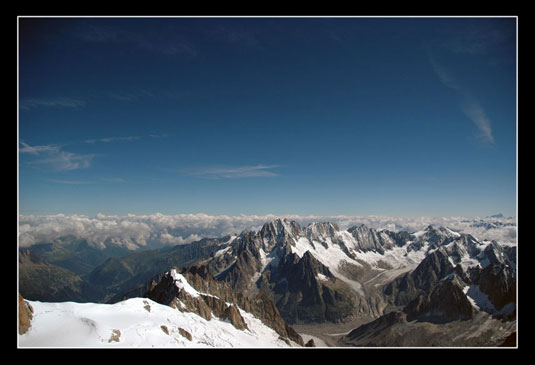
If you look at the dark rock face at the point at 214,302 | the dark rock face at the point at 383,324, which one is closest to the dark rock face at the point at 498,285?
the dark rock face at the point at 383,324

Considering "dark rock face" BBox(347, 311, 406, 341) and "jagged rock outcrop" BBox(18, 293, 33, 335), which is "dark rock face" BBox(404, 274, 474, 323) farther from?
"jagged rock outcrop" BBox(18, 293, 33, 335)

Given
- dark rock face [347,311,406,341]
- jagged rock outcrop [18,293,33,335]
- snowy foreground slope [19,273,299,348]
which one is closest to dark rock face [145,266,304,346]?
snowy foreground slope [19,273,299,348]

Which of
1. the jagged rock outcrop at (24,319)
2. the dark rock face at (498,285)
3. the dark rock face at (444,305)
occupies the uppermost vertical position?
the jagged rock outcrop at (24,319)

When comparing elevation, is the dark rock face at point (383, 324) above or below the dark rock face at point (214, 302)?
below

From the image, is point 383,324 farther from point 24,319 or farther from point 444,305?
point 24,319

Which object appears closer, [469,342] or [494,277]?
[469,342]

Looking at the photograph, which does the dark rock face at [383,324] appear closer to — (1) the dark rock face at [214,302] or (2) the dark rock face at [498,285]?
(2) the dark rock face at [498,285]
